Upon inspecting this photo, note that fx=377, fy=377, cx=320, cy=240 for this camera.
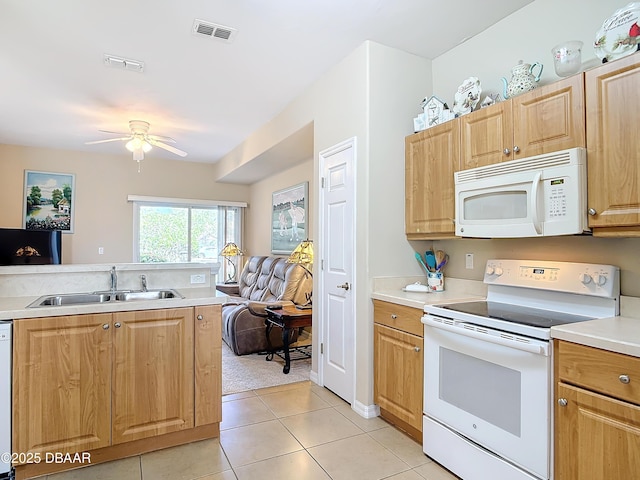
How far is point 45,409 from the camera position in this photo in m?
1.99

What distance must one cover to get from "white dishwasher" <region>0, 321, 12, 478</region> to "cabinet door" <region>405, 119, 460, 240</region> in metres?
2.50

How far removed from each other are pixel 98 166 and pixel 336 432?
5.90 m

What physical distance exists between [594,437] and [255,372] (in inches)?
111

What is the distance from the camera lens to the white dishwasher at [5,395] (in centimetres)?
190

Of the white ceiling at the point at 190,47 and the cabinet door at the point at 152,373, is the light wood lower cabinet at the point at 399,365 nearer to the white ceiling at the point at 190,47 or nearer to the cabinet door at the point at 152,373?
the cabinet door at the point at 152,373

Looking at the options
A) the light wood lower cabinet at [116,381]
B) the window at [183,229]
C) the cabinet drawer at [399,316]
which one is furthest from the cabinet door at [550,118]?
the window at [183,229]

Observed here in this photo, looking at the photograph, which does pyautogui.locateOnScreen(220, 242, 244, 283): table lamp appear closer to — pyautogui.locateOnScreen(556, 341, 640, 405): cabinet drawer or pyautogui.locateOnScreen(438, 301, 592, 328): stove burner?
pyautogui.locateOnScreen(438, 301, 592, 328): stove burner

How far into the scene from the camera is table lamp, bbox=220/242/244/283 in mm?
6762

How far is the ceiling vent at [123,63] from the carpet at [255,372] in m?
2.81

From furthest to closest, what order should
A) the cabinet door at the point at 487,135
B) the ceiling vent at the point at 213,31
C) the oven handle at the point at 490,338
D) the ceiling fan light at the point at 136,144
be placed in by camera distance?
1. the ceiling fan light at the point at 136,144
2. the ceiling vent at the point at 213,31
3. the cabinet door at the point at 487,135
4. the oven handle at the point at 490,338

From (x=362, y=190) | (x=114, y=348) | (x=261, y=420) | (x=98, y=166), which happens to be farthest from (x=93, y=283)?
(x=98, y=166)

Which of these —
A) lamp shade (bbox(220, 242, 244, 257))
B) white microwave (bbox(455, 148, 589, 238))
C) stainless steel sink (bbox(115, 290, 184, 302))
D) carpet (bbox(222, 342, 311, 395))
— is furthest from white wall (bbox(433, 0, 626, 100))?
lamp shade (bbox(220, 242, 244, 257))

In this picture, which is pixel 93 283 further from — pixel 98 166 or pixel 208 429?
pixel 98 166

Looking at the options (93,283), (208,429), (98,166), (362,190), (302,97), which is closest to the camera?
(208,429)
